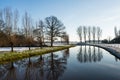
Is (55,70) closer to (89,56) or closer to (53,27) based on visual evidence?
(89,56)

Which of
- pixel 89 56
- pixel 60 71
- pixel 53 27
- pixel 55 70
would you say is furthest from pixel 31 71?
pixel 53 27

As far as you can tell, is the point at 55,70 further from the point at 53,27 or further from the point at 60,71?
the point at 53,27

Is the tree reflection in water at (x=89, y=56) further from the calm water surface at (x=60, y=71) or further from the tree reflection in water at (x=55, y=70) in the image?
the tree reflection in water at (x=55, y=70)

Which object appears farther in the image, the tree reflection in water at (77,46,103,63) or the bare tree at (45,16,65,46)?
the bare tree at (45,16,65,46)

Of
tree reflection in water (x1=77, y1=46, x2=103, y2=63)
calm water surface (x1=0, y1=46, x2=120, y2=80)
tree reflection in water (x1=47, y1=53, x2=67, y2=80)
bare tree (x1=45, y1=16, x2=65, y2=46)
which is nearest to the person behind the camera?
calm water surface (x1=0, y1=46, x2=120, y2=80)

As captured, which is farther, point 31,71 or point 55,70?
point 55,70

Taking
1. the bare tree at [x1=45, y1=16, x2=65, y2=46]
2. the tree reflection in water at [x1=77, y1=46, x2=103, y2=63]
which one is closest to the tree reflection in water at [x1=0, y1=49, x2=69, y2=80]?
the tree reflection in water at [x1=77, y1=46, x2=103, y2=63]

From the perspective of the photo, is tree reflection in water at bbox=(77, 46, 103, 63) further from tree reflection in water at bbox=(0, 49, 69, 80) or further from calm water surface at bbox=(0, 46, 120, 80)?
tree reflection in water at bbox=(0, 49, 69, 80)

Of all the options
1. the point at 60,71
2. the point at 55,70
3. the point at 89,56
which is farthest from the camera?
the point at 89,56

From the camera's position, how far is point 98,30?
Result: 11894 cm

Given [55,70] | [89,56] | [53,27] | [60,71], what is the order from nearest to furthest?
[60,71], [55,70], [89,56], [53,27]

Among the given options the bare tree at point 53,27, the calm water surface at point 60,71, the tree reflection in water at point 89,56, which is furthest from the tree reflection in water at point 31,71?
the bare tree at point 53,27

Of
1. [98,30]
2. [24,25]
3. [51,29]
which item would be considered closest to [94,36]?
[98,30]

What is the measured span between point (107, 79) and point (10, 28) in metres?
23.0
